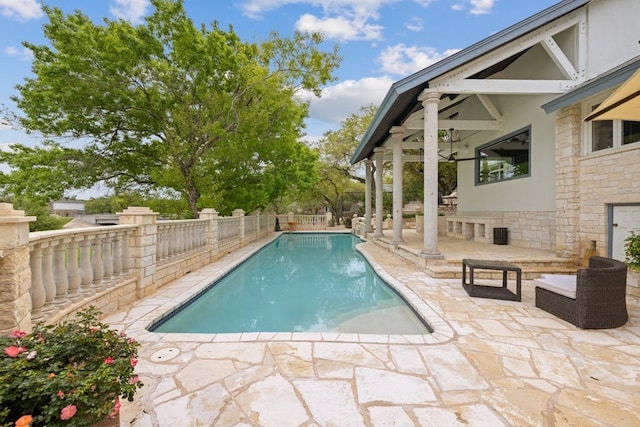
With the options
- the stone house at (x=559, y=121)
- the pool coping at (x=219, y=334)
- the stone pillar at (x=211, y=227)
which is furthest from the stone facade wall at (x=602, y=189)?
the stone pillar at (x=211, y=227)

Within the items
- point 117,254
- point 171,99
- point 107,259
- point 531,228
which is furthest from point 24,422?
point 171,99

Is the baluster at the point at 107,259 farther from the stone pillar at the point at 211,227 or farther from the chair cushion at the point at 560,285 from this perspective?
the chair cushion at the point at 560,285

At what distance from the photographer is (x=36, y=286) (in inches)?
115

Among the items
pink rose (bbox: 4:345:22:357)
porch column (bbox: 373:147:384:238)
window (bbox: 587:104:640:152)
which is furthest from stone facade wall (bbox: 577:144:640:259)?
pink rose (bbox: 4:345:22:357)

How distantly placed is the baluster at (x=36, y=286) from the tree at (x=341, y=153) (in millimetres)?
18720

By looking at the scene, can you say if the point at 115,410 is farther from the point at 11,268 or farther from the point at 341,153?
the point at 341,153

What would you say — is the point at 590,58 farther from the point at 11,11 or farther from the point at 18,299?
the point at 11,11

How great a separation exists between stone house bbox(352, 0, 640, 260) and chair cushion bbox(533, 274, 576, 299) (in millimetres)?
2176

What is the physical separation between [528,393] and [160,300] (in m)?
4.86

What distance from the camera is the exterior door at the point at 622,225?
196 inches

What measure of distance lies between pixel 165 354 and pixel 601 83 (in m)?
7.56

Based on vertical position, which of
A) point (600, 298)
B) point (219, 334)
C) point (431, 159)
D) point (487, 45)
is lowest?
point (219, 334)

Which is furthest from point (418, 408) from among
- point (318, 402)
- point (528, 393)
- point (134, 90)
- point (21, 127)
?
point (21, 127)

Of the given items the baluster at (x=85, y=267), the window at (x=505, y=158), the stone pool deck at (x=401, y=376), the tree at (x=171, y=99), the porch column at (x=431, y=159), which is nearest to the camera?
the stone pool deck at (x=401, y=376)
